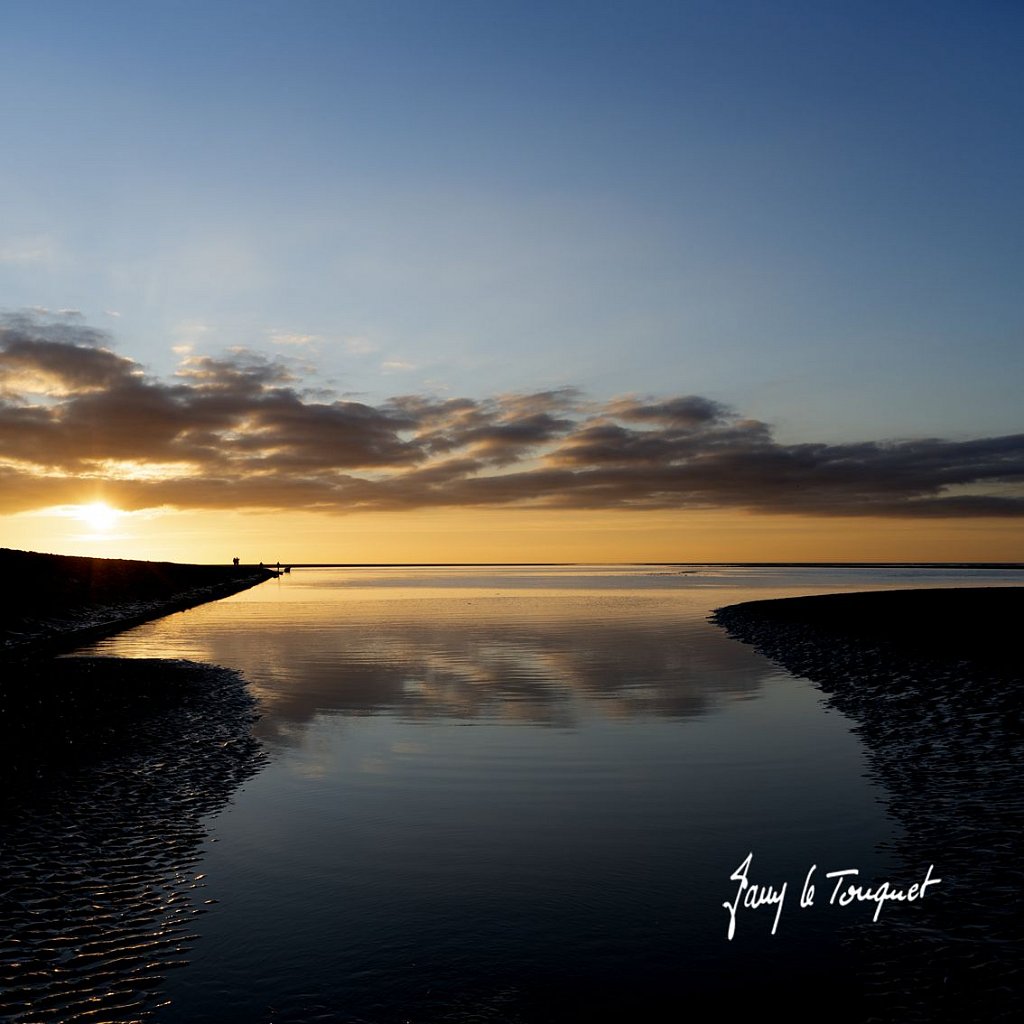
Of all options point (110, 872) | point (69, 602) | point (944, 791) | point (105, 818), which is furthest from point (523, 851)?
point (69, 602)

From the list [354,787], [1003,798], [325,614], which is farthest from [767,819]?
[325,614]

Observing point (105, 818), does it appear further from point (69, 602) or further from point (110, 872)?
point (69, 602)

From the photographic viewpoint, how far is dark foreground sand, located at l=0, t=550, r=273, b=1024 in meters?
8.19

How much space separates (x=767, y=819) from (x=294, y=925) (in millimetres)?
7157

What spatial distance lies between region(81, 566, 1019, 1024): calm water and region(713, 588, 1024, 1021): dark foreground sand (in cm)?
54

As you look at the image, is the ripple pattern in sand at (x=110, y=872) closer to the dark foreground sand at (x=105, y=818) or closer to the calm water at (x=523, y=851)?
the dark foreground sand at (x=105, y=818)

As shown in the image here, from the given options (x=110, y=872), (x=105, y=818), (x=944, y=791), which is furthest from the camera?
(x=944, y=791)

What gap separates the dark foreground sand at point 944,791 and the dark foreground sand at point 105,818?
6.91m

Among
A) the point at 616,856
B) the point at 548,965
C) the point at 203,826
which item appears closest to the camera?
the point at 548,965

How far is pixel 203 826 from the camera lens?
42.7 feet

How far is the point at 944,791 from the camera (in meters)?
14.4

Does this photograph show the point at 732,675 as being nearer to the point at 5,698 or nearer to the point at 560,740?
the point at 560,740

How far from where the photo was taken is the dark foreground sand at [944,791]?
791cm

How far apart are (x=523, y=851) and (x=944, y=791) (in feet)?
24.3
